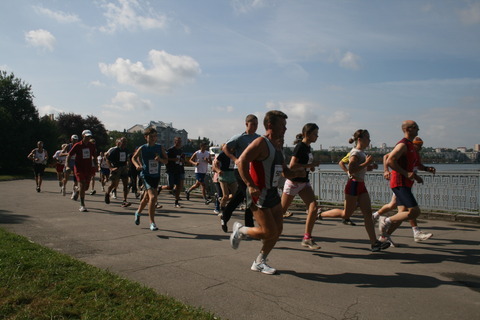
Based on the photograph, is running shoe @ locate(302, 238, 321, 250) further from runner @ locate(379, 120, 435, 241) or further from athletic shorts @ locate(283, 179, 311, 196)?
runner @ locate(379, 120, 435, 241)

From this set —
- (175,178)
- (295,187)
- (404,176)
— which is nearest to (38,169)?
(175,178)

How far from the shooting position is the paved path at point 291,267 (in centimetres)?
353

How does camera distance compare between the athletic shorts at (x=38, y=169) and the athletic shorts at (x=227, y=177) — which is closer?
the athletic shorts at (x=227, y=177)

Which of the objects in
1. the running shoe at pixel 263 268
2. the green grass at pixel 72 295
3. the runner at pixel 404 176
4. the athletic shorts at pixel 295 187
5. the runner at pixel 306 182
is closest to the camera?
the green grass at pixel 72 295

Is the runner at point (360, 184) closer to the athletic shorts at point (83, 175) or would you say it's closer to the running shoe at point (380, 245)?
the running shoe at point (380, 245)

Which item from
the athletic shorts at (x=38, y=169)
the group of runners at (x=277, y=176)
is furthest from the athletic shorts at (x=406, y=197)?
the athletic shorts at (x=38, y=169)

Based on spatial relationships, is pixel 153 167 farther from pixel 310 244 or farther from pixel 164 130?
pixel 164 130

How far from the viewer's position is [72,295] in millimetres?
3459

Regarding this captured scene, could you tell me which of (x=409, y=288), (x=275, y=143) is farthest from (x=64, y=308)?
(x=409, y=288)

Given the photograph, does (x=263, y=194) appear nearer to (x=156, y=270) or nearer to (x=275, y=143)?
(x=275, y=143)

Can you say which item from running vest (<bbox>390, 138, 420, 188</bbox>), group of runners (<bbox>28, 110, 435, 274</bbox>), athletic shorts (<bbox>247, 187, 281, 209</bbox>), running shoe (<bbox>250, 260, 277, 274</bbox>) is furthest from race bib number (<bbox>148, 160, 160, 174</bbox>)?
running vest (<bbox>390, 138, 420, 188</bbox>)

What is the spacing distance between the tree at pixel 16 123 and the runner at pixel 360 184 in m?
36.3

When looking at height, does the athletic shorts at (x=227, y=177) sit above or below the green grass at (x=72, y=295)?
above

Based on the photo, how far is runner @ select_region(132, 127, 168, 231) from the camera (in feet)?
24.3
